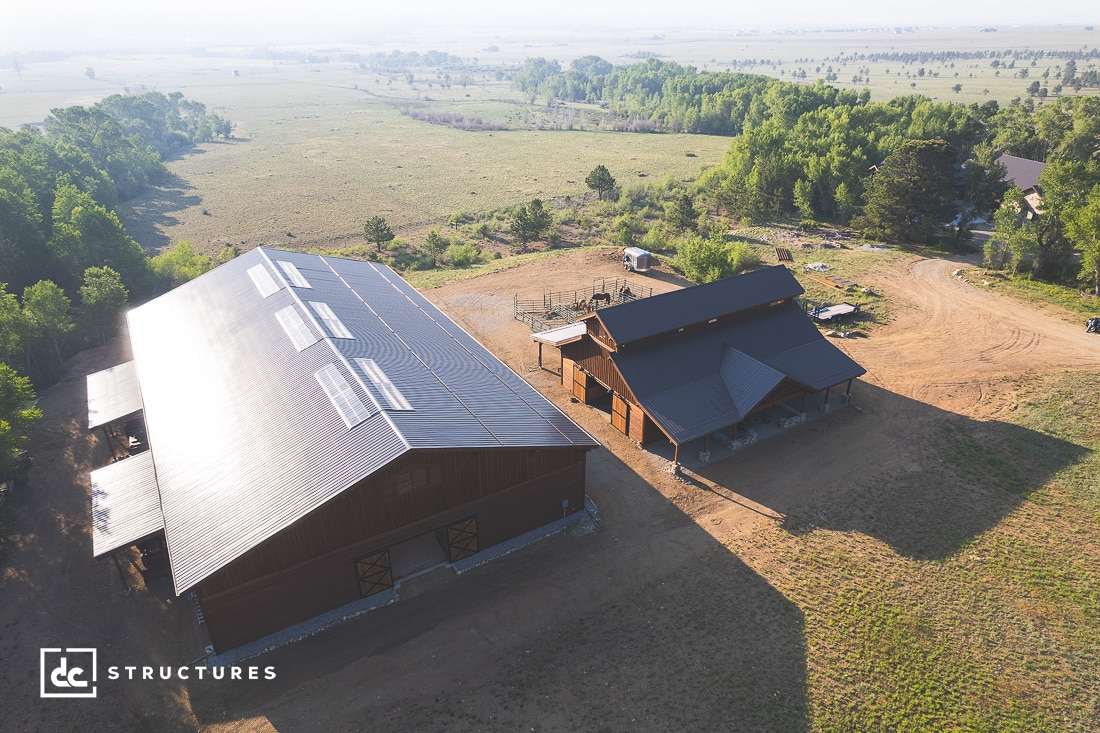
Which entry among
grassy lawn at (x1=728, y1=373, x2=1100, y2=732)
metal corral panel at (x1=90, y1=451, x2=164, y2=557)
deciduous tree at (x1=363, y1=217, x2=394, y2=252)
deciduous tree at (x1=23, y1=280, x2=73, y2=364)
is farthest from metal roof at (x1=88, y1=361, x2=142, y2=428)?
deciduous tree at (x1=363, y1=217, x2=394, y2=252)

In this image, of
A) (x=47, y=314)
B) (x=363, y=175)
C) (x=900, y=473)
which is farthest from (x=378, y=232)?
(x=900, y=473)

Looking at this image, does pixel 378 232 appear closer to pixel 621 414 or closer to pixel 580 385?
pixel 580 385

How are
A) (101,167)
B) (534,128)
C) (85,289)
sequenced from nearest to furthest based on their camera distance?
(85,289)
(101,167)
(534,128)

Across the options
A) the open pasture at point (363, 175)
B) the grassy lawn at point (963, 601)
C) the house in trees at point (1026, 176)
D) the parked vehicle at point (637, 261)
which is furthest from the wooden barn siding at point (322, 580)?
the house in trees at point (1026, 176)

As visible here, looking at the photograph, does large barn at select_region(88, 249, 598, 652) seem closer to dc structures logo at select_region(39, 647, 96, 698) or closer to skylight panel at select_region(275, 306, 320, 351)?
skylight panel at select_region(275, 306, 320, 351)

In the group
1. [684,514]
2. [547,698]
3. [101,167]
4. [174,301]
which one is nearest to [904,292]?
[684,514]

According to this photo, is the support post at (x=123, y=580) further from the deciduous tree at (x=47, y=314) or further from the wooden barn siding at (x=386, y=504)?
the deciduous tree at (x=47, y=314)

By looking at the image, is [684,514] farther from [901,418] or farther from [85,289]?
[85,289]

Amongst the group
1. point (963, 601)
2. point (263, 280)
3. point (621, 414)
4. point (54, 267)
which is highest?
point (263, 280)
